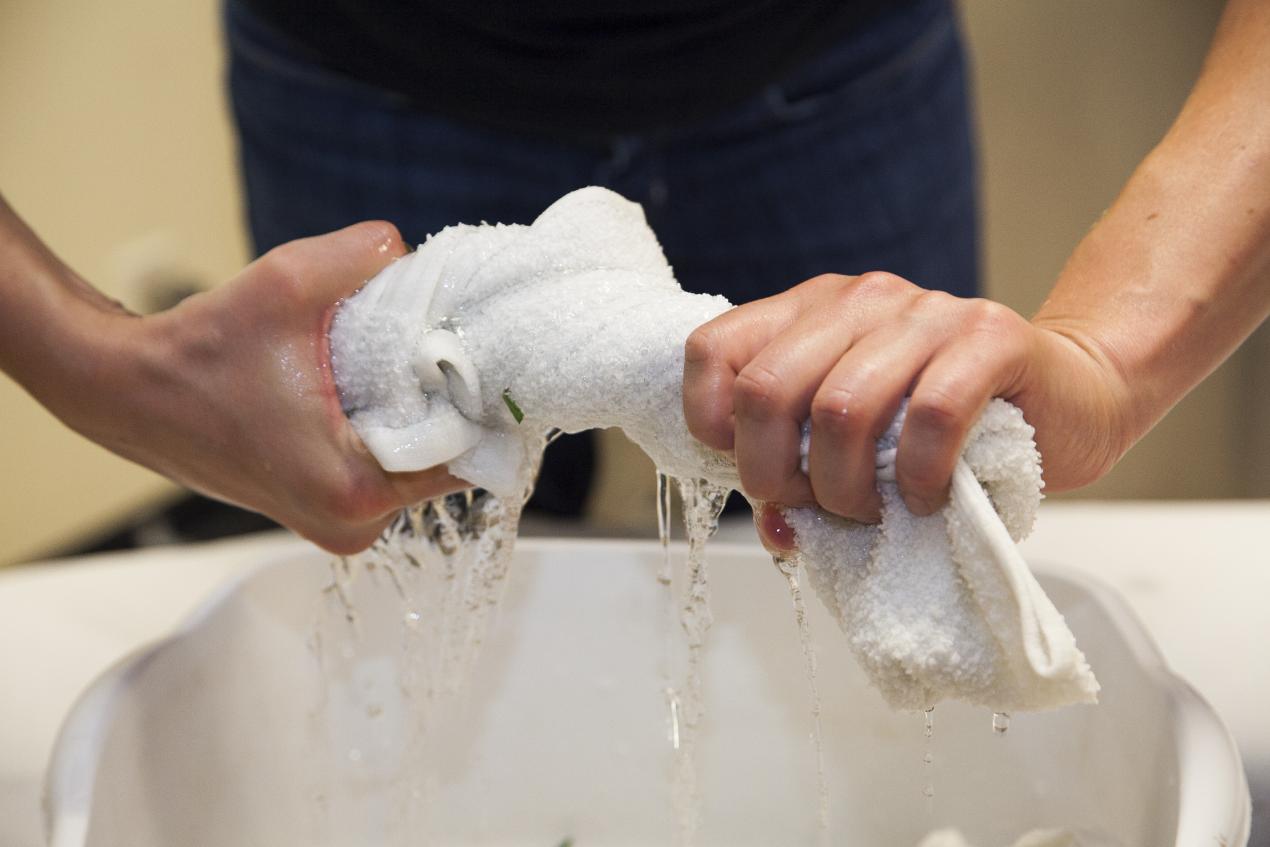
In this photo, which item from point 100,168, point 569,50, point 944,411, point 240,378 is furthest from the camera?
point 100,168

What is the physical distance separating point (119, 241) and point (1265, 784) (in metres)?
1.22

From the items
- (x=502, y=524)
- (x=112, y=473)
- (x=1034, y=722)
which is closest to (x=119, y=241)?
(x=112, y=473)

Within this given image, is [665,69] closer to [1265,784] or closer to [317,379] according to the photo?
[317,379]

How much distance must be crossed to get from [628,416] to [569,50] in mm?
316

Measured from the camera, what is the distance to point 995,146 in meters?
1.32

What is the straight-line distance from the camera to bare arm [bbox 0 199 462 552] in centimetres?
42

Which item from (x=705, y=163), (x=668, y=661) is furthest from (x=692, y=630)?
(x=705, y=163)

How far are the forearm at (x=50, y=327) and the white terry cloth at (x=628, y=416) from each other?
0.11 metres

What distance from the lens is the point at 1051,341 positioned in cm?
40

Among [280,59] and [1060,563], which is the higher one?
[280,59]

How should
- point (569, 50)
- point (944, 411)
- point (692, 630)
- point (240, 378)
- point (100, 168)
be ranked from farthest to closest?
point (100, 168)
point (569, 50)
point (692, 630)
point (240, 378)
point (944, 411)

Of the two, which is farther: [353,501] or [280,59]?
[280,59]

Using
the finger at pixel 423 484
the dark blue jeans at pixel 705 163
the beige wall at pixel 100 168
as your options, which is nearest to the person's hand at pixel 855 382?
the finger at pixel 423 484

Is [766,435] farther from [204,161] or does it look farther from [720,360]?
[204,161]
